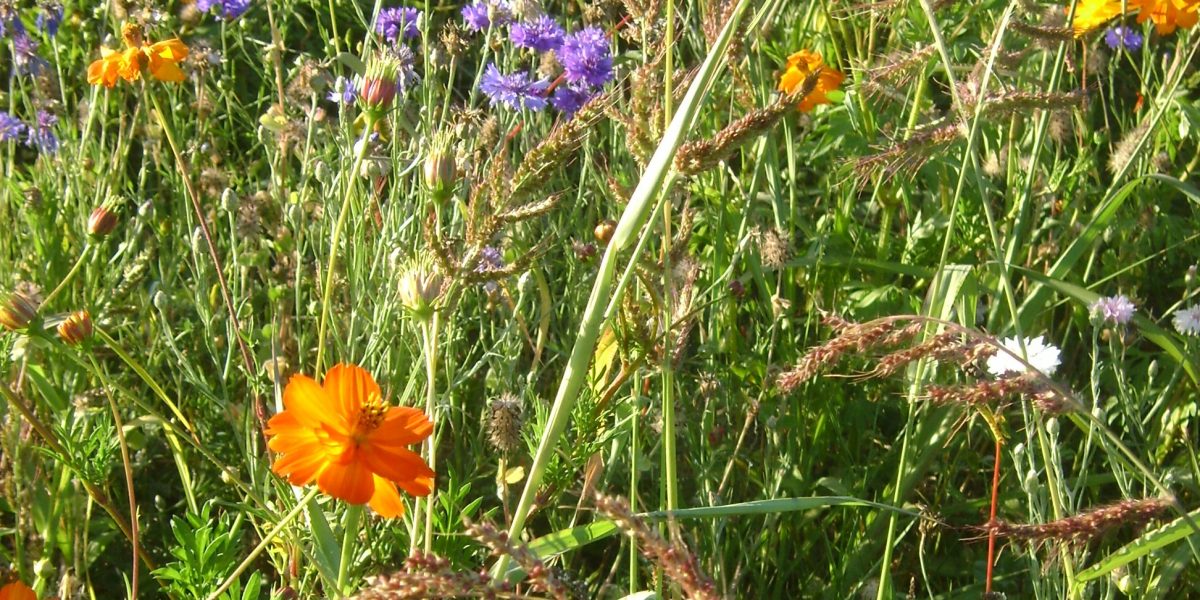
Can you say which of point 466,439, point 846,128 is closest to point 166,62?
point 466,439

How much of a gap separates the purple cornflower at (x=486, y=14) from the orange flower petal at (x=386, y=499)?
92 centimetres

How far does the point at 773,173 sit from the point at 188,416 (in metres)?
0.97

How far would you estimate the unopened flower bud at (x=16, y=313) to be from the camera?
104cm

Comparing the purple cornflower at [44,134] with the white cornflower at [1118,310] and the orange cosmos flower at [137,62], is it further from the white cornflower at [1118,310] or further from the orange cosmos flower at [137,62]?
the white cornflower at [1118,310]

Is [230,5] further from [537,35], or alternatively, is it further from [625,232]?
[625,232]

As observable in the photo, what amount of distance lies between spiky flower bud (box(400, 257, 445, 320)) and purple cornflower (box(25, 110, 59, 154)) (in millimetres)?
1297

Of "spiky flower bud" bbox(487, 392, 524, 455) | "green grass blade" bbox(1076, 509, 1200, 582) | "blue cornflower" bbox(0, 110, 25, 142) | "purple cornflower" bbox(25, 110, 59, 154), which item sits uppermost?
"blue cornflower" bbox(0, 110, 25, 142)

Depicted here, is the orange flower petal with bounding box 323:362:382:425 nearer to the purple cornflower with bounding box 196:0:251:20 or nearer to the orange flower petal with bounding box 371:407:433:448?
the orange flower petal with bounding box 371:407:433:448

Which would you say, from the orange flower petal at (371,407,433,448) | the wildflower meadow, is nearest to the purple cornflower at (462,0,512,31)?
the wildflower meadow

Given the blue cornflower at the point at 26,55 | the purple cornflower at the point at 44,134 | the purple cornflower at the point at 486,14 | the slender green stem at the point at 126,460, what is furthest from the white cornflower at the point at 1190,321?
the blue cornflower at the point at 26,55

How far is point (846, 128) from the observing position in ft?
6.16

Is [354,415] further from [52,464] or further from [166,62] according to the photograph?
[52,464]

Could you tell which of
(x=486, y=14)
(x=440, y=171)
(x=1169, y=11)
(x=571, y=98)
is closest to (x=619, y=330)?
(x=440, y=171)

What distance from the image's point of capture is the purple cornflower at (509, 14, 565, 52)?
183cm
